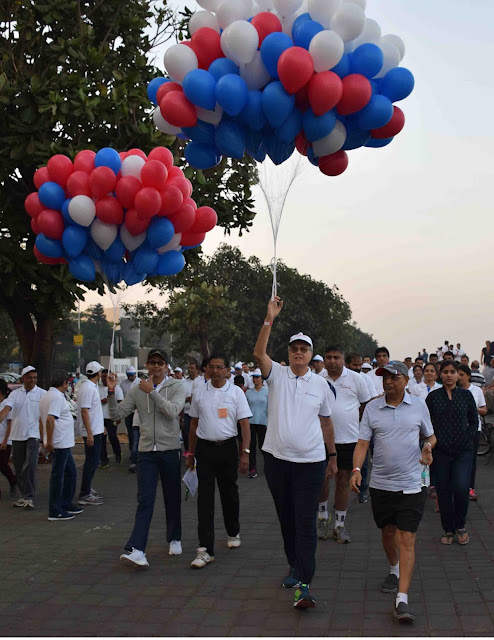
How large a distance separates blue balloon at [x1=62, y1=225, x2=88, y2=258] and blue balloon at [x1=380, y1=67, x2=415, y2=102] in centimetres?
404

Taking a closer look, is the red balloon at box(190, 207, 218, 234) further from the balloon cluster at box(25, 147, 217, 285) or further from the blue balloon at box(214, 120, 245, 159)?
the blue balloon at box(214, 120, 245, 159)

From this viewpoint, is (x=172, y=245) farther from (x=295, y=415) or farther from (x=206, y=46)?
(x=295, y=415)

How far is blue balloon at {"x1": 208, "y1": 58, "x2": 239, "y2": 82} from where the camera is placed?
6660 millimetres

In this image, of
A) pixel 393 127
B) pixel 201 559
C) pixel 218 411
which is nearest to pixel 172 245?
pixel 218 411

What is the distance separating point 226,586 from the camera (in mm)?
6230

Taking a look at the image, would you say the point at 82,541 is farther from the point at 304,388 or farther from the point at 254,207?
the point at 254,207

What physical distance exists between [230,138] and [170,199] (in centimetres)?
215

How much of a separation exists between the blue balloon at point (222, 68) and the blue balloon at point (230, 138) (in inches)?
17.4

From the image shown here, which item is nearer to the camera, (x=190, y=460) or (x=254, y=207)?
(x=190, y=460)

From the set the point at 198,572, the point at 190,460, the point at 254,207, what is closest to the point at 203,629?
the point at 198,572

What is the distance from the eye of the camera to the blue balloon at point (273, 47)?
649 cm

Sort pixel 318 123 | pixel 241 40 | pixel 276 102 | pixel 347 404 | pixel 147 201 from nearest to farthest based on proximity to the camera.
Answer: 1. pixel 241 40
2. pixel 276 102
3. pixel 318 123
4. pixel 347 404
5. pixel 147 201

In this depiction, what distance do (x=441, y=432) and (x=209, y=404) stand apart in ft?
A: 7.78

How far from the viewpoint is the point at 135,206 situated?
29.3ft
